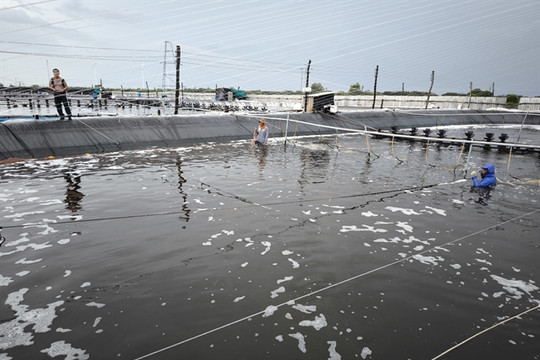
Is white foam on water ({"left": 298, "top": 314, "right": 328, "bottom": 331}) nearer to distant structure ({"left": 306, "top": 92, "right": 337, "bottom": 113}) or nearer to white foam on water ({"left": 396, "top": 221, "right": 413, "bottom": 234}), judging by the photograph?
white foam on water ({"left": 396, "top": 221, "right": 413, "bottom": 234})

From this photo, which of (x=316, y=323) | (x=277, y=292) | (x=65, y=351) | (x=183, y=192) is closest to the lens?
(x=65, y=351)

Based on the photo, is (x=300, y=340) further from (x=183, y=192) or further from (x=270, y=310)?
(x=183, y=192)

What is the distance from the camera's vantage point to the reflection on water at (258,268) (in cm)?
445

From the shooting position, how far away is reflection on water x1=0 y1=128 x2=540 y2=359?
445cm

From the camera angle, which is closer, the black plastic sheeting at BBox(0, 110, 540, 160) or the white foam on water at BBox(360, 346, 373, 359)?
the white foam on water at BBox(360, 346, 373, 359)

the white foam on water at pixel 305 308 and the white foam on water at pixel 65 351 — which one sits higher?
the white foam on water at pixel 305 308

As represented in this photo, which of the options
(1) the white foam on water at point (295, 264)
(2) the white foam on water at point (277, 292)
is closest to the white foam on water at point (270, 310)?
(2) the white foam on water at point (277, 292)

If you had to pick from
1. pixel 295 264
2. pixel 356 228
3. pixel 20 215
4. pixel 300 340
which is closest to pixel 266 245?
pixel 295 264

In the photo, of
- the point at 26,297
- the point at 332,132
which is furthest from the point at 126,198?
the point at 332,132

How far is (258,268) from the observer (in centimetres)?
628

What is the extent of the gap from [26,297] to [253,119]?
2482 cm

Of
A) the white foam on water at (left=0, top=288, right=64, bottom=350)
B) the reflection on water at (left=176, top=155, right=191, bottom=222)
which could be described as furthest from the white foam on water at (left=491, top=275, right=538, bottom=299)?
the white foam on water at (left=0, top=288, right=64, bottom=350)

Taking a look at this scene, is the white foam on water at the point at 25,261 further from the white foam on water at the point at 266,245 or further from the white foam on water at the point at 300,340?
the white foam on water at the point at 300,340

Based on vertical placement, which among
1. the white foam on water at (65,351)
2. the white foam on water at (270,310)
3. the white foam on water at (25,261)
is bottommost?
the white foam on water at (65,351)
